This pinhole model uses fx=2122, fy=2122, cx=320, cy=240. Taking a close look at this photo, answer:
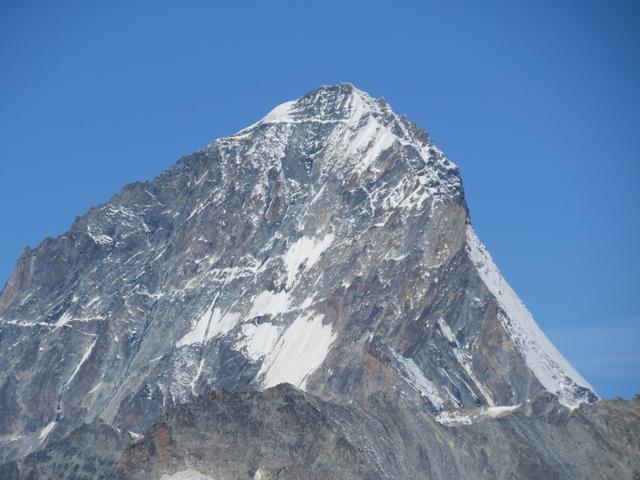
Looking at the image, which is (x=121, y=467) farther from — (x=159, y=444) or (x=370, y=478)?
(x=370, y=478)

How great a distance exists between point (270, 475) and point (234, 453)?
5.21 m

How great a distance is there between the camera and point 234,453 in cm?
19962

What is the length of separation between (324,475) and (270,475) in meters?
5.30

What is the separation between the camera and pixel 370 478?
19925 cm

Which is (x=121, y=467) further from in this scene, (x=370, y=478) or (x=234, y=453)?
(x=370, y=478)

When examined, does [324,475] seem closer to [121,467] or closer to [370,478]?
[370,478]

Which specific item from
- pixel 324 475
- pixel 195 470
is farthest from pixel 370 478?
pixel 195 470

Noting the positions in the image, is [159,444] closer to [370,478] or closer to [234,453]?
[234,453]

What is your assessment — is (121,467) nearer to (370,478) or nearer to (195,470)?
(195,470)

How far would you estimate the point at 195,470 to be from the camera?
195875mm

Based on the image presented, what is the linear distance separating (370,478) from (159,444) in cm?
2012

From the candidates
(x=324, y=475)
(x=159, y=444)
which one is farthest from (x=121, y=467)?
(x=324, y=475)

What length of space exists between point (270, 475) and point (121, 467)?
14.5m

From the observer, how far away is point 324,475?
649ft
